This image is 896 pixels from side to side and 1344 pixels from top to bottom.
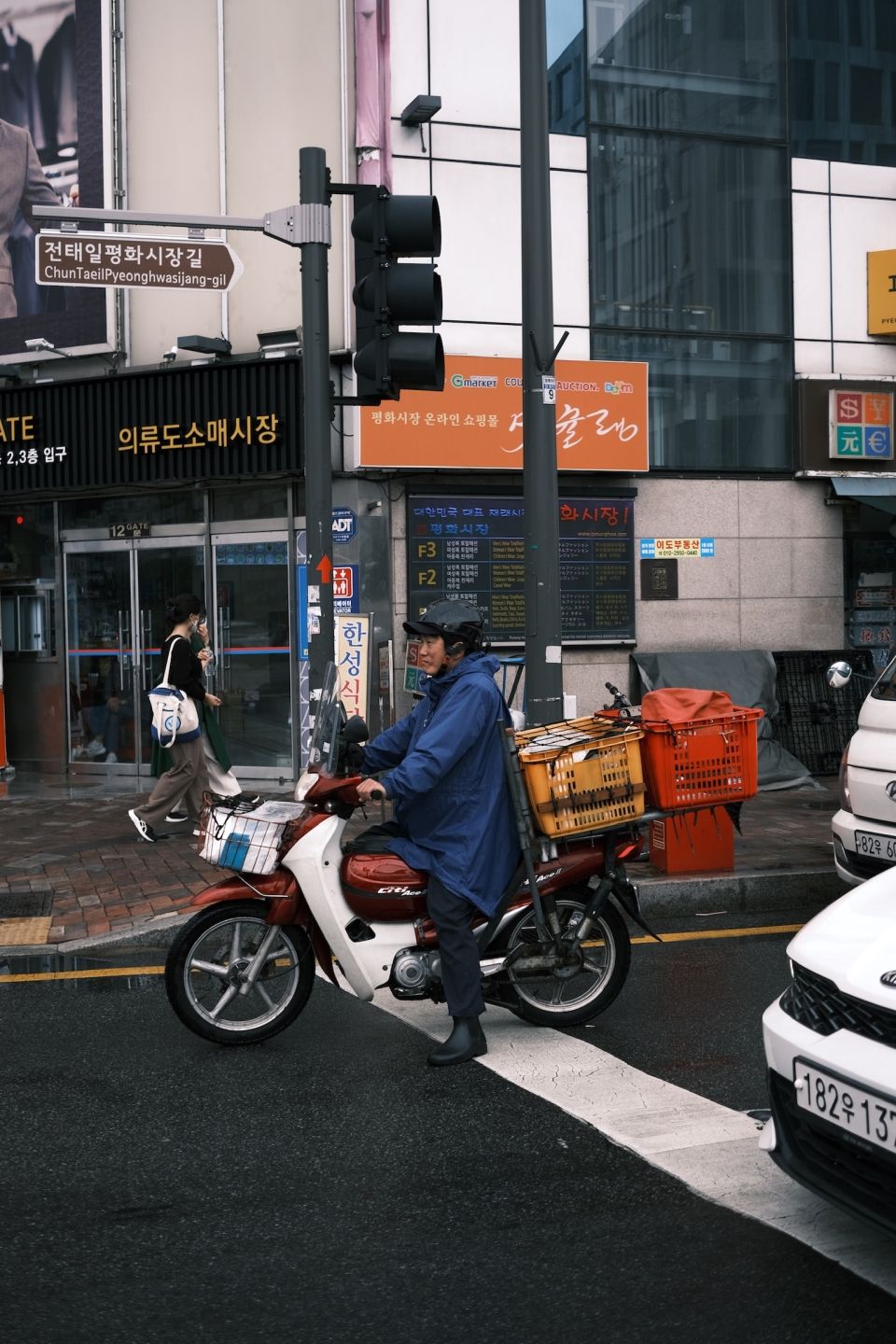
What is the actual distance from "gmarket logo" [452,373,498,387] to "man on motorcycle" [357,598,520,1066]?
7.36m

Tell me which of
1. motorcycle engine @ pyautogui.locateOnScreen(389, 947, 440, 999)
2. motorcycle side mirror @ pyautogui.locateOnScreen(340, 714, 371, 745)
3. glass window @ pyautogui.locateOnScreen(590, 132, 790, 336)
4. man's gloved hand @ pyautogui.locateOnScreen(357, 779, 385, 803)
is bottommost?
motorcycle engine @ pyautogui.locateOnScreen(389, 947, 440, 999)

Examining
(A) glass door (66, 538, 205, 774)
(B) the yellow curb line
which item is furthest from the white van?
(A) glass door (66, 538, 205, 774)

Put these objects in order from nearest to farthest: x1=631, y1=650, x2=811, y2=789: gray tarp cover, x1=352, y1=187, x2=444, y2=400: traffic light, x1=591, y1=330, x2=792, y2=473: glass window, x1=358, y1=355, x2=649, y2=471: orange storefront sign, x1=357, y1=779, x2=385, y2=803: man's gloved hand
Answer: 1. x1=357, y1=779, x2=385, y2=803: man's gloved hand
2. x1=352, y1=187, x2=444, y2=400: traffic light
3. x1=358, y1=355, x2=649, y2=471: orange storefront sign
4. x1=631, y1=650, x2=811, y2=789: gray tarp cover
5. x1=591, y1=330, x2=792, y2=473: glass window

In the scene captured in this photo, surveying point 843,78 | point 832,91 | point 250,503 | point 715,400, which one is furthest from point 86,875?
point 843,78

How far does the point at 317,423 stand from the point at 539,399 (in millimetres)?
1874

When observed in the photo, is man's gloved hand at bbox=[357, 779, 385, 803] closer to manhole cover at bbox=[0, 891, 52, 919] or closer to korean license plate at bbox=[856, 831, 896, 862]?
korean license plate at bbox=[856, 831, 896, 862]

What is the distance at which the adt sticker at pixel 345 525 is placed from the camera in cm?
1245

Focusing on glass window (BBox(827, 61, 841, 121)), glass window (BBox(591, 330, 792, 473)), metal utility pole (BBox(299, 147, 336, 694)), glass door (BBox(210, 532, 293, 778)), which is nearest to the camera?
metal utility pole (BBox(299, 147, 336, 694))

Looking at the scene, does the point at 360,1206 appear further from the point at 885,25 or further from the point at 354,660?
the point at 885,25

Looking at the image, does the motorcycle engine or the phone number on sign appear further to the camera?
the phone number on sign

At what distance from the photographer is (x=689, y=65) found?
1355cm

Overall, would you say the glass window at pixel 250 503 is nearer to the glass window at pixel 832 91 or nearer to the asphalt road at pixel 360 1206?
the glass window at pixel 832 91

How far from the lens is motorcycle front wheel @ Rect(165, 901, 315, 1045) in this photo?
208 inches

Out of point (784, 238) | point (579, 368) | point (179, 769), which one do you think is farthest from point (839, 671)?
point (784, 238)
